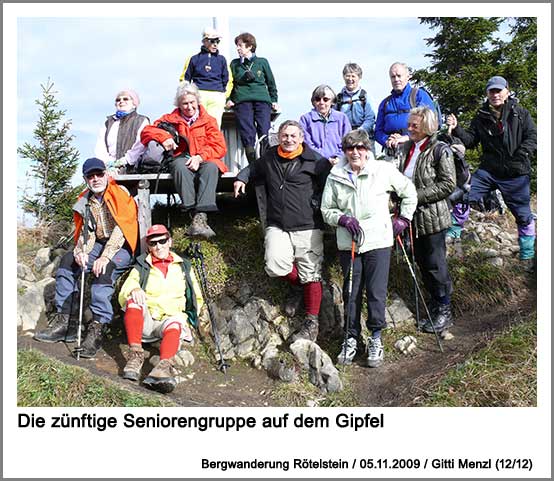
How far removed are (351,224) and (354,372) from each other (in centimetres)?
178

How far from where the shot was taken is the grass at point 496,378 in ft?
16.7

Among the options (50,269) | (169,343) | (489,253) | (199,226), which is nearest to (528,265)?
(489,253)

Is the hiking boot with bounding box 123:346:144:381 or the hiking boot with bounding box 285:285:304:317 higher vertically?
the hiking boot with bounding box 285:285:304:317

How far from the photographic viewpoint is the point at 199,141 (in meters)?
7.16

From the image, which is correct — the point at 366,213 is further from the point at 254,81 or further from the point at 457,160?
the point at 254,81

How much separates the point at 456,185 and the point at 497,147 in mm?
1278

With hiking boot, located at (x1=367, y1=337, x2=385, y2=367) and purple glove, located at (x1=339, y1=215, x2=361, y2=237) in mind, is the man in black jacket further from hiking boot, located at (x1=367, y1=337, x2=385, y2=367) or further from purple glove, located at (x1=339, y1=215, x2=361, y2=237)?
hiking boot, located at (x1=367, y1=337, x2=385, y2=367)

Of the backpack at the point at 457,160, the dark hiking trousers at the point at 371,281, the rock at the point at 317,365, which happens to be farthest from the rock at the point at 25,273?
the backpack at the point at 457,160

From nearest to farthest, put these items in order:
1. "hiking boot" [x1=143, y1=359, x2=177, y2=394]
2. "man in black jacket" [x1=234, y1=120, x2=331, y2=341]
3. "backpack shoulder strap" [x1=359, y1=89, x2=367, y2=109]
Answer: "hiking boot" [x1=143, y1=359, x2=177, y2=394] → "man in black jacket" [x1=234, y1=120, x2=331, y2=341] → "backpack shoulder strap" [x1=359, y1=89, x2=367, y2=109]

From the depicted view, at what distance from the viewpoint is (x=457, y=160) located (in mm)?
6441

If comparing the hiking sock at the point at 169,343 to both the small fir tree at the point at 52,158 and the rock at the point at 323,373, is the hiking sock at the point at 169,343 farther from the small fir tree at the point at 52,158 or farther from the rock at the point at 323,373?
the small fir tree at the point at 52,158

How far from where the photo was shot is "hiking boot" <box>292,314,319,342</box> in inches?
256

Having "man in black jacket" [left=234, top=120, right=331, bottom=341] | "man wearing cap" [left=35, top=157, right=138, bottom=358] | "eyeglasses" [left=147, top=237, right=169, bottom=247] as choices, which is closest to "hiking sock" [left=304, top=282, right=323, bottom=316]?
"man in black jacket" [left=234, top=120, right=331, bottom=341]

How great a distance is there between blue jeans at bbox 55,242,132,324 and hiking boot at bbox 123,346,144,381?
2.66ft
